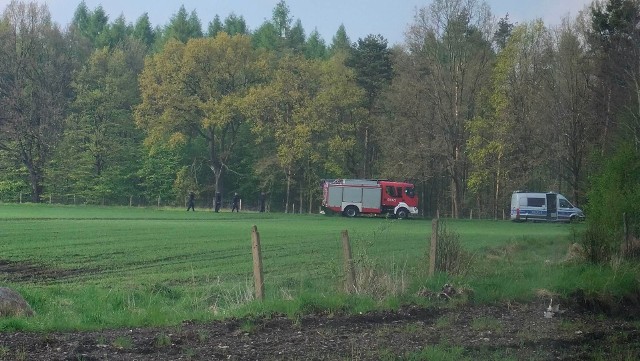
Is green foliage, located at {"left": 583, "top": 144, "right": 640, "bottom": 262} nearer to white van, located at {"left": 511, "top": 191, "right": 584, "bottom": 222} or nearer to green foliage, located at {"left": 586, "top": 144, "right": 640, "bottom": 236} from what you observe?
green foliage, located at {"left": 586, "top": 144, "right": 640, "bottom": 236}

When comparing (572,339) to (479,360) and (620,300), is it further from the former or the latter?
(620,300)

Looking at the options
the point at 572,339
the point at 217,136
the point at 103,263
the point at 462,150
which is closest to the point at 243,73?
the point at 217,136

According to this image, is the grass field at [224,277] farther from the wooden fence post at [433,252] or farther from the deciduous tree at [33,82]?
the deciduous tree at [33,82]

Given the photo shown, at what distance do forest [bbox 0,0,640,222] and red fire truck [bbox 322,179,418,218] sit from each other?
2032 mm

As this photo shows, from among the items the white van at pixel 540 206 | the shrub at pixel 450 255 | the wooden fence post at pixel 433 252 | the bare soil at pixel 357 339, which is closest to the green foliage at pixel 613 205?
the shrub at pixel 450 255

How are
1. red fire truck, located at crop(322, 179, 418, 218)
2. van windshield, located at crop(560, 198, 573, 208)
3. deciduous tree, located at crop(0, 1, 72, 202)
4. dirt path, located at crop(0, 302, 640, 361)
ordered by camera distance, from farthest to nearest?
1. deciduous tree, located at crop(0, 1, 72, 202)
2. red fire truck, located at crop(322, 179, 418, 218)
3. van windshield, located at crop(560, 198, 573, 208)
4. dirt path, located at crop(0, 302, 640, 361)

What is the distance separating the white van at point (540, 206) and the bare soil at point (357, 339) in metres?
47.6

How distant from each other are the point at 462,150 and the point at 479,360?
59.0 meters

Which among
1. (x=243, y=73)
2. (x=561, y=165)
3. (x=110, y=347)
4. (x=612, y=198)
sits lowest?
(x=110, y=347)

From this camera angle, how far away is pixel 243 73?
75.1 m

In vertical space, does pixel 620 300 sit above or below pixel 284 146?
below

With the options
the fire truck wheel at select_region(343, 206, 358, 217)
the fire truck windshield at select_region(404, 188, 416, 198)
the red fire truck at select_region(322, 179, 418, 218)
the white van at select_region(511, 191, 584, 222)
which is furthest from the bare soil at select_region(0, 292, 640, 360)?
the fire truck wheel at select_region(343, 206, 358, 217)

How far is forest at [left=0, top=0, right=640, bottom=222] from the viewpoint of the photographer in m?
62.5

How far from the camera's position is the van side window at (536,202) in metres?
60.6
